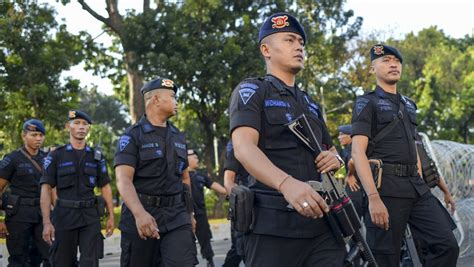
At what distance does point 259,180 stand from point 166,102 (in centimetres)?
284

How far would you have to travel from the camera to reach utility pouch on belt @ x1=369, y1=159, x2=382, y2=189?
5.55 metres

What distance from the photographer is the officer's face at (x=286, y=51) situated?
381 centimetres

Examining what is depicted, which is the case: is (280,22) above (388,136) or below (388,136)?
above

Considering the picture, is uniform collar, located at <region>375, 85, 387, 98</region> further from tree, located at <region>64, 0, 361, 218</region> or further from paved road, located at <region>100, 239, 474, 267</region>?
tree, located at <region>64, 0, 361, 218</region>

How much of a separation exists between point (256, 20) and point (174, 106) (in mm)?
18722

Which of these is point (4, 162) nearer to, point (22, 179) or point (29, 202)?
point (22, 179)

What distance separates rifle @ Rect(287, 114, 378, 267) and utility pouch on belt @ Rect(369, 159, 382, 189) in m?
1.91

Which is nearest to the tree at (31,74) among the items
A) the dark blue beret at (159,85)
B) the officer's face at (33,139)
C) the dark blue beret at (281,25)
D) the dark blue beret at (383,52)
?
the officer's face at (33,139)

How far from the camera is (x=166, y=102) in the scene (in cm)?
611

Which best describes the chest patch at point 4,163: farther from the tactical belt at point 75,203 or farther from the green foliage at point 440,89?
the green foliage at point 440,89

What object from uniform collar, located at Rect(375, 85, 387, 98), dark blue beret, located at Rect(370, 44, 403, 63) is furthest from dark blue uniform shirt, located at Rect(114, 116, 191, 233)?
dark blue beret, located at Rect(370, 44, 403, 63)

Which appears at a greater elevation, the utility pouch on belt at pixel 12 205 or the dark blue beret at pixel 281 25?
the dark blue beret at pixel 281 25

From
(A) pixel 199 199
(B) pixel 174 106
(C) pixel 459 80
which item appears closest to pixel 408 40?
(C) pixel 459 80

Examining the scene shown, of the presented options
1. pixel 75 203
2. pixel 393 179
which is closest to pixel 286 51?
pixel 393 179
